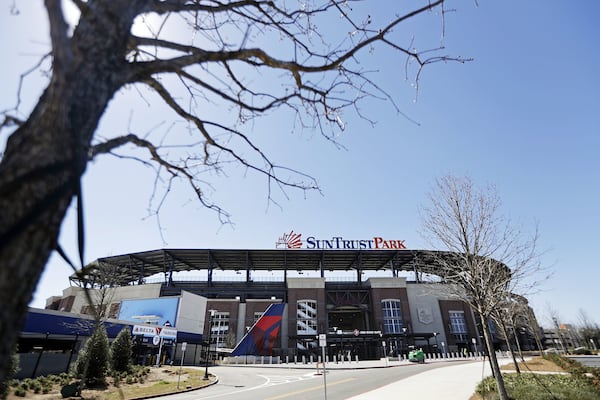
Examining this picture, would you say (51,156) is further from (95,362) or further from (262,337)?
(262,337)

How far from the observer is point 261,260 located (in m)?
56.0

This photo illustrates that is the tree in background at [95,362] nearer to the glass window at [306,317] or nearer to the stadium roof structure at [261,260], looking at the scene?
the stadium roof structure at [261,260]

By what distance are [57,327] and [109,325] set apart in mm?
5421

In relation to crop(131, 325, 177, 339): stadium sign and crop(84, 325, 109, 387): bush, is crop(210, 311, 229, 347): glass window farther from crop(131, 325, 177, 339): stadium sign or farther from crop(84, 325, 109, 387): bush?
crop(84, 325, 109, 387): bush

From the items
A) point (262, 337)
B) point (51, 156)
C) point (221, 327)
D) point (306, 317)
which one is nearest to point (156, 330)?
point (51, 156)

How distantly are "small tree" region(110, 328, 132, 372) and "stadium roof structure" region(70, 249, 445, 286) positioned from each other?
29.4 m

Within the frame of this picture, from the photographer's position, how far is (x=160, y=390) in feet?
55.7

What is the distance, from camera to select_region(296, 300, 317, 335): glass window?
48.6 meters

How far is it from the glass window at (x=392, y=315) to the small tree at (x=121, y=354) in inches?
1527

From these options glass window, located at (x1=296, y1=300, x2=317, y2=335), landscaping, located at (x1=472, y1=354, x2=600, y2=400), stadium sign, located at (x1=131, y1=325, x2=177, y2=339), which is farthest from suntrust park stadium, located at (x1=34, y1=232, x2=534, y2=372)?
landscaping, located at (x1=472, y1=354, x2=600, y2=400)

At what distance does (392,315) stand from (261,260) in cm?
2404

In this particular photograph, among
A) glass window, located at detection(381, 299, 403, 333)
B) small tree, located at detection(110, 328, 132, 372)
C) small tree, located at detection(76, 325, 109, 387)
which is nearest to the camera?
small tree, located at detection(76, 325, 109, 387)

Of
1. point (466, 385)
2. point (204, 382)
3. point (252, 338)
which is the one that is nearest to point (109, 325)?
point (204, 382)

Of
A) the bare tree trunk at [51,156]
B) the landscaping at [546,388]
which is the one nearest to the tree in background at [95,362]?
the landscaping at [546,388]
